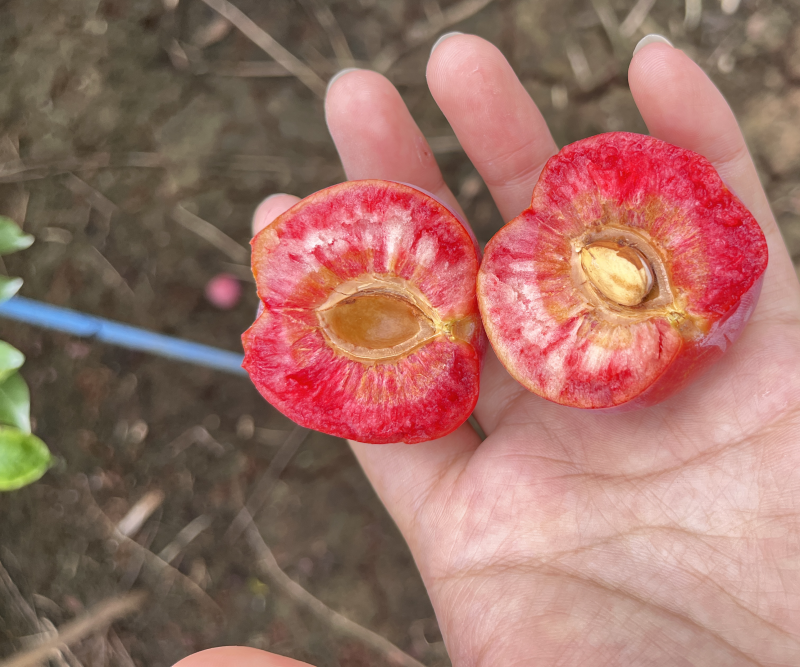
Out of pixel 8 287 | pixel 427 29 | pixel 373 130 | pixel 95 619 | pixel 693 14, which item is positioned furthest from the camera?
pixel 95 619

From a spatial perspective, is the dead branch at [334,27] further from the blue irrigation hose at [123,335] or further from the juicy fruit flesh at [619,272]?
the juicy fruit flesh at [619,272]

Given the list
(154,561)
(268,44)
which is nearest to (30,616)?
(154,561)

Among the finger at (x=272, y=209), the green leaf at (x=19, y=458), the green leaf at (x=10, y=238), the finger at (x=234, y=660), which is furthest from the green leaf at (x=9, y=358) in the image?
the finger at (x=234, y=660)

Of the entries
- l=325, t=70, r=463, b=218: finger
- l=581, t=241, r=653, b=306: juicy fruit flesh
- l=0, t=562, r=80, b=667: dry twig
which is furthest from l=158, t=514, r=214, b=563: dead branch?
l=581, t=241, r=653, b=306: juicy fruit flesh

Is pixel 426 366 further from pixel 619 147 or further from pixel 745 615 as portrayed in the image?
pixel 745 615

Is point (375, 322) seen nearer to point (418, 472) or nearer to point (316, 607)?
point (418, 472)

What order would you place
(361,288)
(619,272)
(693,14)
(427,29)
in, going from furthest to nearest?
(427,29) → (693,14) → (361,288) → (619,272)
